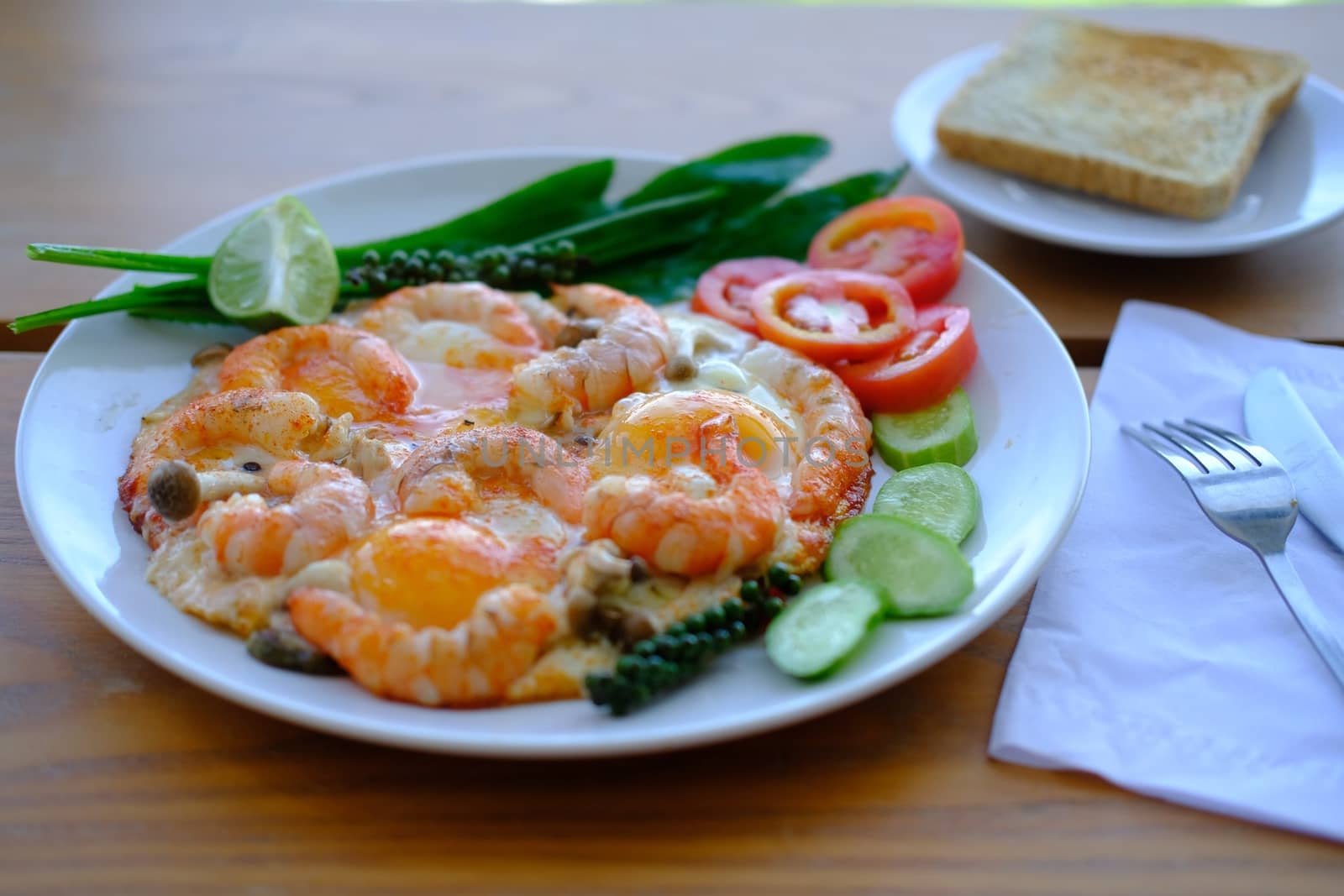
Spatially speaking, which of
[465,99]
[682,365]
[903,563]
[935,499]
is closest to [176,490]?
[682,365]

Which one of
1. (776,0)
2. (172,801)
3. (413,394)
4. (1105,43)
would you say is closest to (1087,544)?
(413,394)

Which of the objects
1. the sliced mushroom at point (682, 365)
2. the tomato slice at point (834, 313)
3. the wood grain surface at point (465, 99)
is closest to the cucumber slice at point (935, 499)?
the tomato slice at point (834, 313)

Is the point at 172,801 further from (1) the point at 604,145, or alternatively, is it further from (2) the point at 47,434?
(1) the point at 604,145

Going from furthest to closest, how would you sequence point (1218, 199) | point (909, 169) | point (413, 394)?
point (909, 169), point (1218, 199), point (413, 394)

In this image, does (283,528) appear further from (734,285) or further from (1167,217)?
(1167,217)

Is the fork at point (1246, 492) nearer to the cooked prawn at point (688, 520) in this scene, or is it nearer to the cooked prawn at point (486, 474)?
the cooked prawn at point (688, 520)
